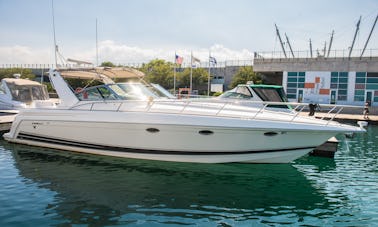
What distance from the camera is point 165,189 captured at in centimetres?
611

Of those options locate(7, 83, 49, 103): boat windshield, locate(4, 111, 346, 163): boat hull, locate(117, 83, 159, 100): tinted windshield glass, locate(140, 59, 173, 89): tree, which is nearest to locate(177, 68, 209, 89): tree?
locate(140, 59, 173, 89): tree

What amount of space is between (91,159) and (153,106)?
2304 mm

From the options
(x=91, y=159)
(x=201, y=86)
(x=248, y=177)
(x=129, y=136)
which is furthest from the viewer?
(x=201, y=86)

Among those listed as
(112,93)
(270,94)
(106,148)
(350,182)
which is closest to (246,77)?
(270,94)

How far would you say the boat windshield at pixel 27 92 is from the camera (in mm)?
16953

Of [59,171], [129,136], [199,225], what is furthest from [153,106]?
[199,225]

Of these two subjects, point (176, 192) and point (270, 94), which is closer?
point (176, 192)

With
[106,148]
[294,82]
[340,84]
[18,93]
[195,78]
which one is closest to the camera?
[106,148]

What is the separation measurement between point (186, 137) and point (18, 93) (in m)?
14.2

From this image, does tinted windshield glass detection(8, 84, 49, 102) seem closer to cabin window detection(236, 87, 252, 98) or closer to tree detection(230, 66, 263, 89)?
cabin window detection(236, 87, 252, 98)

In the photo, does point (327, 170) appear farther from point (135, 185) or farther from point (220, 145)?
point (135, 185)

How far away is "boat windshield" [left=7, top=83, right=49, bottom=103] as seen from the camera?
16953 mm

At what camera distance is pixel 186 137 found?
23.5 feet

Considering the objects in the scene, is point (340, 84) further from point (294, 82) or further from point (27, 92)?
point (27, 92)
